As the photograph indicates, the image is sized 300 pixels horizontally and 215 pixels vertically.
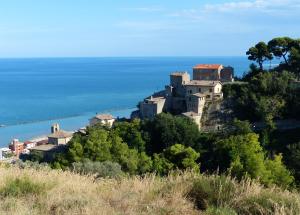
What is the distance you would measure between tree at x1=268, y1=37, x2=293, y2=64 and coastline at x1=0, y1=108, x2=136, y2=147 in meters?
30.1

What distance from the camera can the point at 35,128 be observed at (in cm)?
6544

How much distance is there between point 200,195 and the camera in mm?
5906

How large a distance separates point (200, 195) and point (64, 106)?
8157 centimetres

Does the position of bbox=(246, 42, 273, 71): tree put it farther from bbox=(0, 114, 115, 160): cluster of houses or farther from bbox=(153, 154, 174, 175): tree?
bbox=(153, 154, 174, 175): tree

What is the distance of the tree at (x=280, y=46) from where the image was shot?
138 feet

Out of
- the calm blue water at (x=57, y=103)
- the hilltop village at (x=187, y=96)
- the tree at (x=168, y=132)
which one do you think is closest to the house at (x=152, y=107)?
the hilltop village at (x=187, y=96)

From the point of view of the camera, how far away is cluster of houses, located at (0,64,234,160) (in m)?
39.3

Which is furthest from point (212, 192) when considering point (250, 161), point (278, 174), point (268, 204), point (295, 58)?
point (295, 58)

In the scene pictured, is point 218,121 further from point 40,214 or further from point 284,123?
point 40,214

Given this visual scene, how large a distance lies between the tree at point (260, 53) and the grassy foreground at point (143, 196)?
124 ft

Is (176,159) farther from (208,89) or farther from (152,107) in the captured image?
(152,107)

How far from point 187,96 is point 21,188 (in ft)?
115

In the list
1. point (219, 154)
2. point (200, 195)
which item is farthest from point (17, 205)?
point (219, 154)

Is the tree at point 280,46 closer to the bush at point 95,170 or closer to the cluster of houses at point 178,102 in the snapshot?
the cluster of houses at point 178,102
